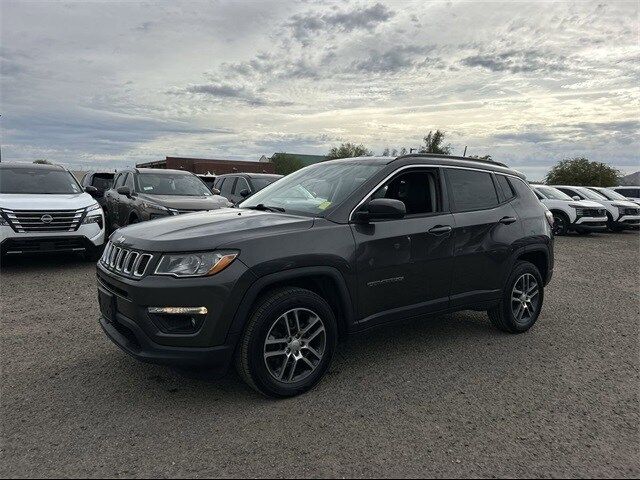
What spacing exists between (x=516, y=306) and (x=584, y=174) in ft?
193

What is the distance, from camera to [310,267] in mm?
3410

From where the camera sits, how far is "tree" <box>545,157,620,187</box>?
5462cm

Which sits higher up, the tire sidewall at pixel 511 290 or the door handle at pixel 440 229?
the door handle at pixel 440 229

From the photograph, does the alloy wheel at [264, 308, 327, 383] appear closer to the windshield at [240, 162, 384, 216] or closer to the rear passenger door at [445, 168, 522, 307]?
the windshield at [240, 162, 384, 216]

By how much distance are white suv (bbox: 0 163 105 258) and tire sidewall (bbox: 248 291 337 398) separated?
566 centimetres

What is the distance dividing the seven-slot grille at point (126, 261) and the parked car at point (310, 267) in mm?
12

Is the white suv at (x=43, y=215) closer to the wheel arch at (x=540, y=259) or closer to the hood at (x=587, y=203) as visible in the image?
the wheel arch at (x=540, y=259)

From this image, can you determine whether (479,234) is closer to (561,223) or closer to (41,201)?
(41,201)

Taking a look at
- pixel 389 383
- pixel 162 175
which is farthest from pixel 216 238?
pixel 162 175

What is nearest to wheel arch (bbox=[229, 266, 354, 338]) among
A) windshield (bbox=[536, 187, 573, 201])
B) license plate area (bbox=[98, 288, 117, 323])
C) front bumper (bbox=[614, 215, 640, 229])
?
license plate area (bbox=[98, 288, 117, 323])

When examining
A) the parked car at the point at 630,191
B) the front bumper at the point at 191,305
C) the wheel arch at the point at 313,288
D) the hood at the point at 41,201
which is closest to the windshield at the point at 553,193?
the parked car at the point at 630,191

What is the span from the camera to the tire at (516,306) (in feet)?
16.0

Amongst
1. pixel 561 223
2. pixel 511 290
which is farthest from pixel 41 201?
pixel 561 223

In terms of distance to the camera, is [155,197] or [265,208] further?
[155,197]
